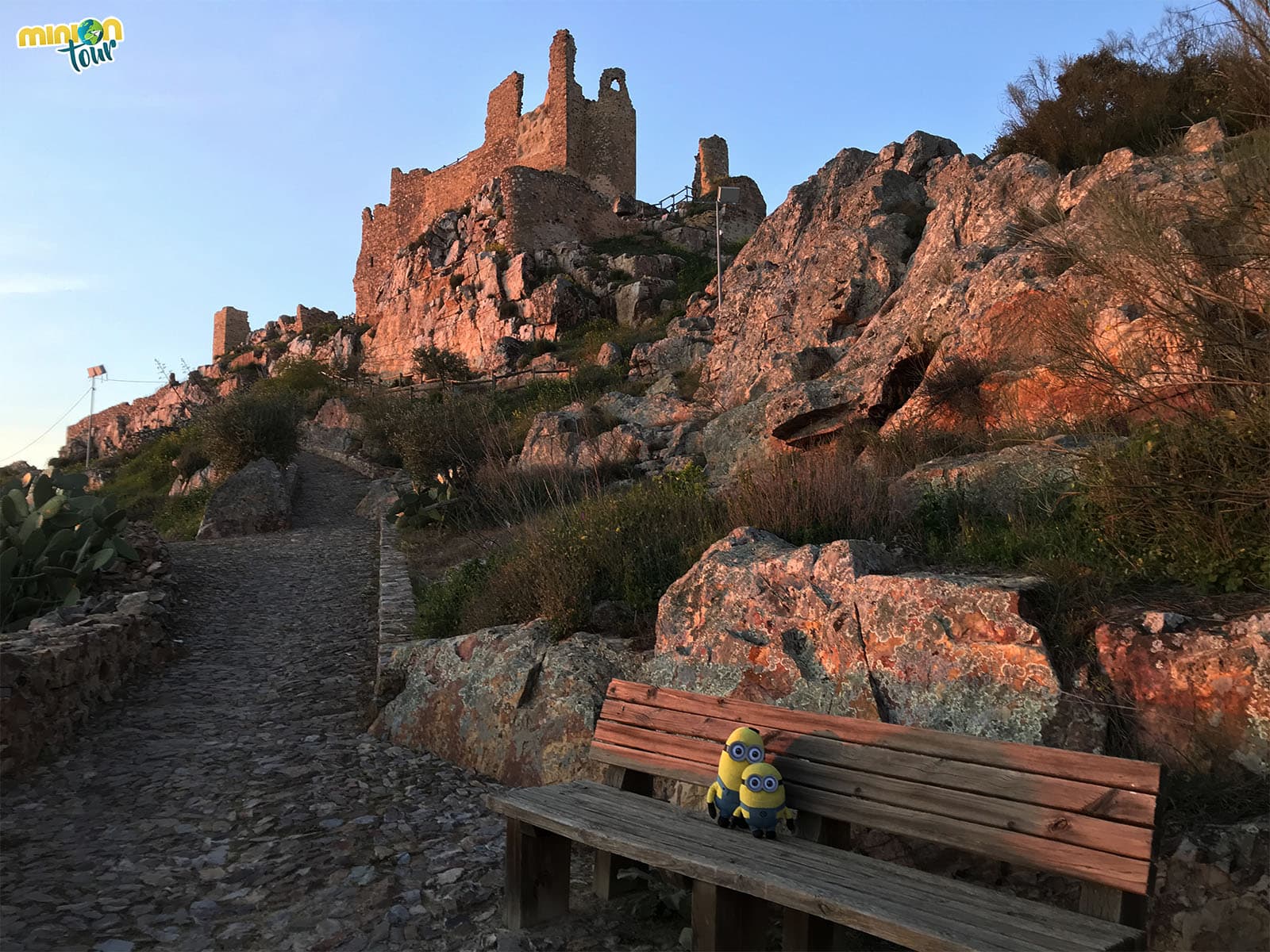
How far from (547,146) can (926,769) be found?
34.6 meters

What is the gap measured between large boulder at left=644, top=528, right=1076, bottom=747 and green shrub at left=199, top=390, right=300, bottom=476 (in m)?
12.0

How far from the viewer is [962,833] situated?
2707 millimetres

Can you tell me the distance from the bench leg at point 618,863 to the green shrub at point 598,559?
5.29ft

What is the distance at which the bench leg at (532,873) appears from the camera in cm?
328

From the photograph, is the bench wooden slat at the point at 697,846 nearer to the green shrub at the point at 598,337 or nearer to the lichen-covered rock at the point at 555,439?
the lichen-covered rock at the point at 555,439

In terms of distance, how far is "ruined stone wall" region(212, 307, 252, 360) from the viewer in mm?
45625

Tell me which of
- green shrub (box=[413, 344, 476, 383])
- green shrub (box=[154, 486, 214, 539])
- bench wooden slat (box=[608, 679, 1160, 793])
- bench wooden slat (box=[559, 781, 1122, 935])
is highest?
green shrub (box=[413, 344, 476, 383])

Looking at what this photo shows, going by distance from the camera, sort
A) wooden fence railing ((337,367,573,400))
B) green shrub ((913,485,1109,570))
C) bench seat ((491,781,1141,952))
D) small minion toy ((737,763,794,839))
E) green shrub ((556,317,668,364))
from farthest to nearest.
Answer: green shrub ((556,317,668,364))
wooden fence railing ((337,367,573,400))
green shrub ((913,485,1109,570))
small minion toy ((737,763,794,839))
bench seat ((491,781,1141,952))

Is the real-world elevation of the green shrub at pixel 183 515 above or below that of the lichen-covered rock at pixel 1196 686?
above

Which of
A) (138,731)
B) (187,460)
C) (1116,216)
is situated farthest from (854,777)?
(187,460)

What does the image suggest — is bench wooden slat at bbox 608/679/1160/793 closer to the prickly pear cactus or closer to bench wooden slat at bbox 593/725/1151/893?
bench wooden slat at bbox 593/725/1151/893

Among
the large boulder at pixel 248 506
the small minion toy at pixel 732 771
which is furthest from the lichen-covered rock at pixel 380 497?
the small minion toy at pixel 732 771

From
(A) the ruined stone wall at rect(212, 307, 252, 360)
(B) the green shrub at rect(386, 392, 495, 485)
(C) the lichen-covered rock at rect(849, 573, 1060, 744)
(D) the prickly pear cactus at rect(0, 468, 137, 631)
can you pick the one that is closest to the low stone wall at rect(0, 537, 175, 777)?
(D) the prickly pear cactus at rect(0, 468, 137, 631)

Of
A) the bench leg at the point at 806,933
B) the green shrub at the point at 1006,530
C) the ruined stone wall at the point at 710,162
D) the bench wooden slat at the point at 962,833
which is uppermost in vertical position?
the ruined stone wall at the point at 710,162
